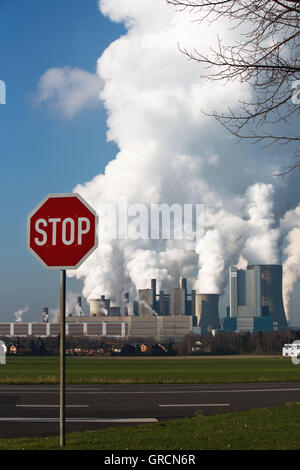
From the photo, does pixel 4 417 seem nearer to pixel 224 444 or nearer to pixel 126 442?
pixel 126 442

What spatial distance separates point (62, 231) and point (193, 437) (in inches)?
147

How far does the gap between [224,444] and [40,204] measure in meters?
4.09

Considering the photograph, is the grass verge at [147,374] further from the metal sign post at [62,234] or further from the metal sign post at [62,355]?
the metal sign post at [62,234]

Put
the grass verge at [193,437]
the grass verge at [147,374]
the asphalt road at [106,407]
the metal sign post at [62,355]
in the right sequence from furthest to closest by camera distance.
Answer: the grass verge at [147,374], the asphalt road at [106,407], the grass verge at [193,437], the metal sign post at [62,355]

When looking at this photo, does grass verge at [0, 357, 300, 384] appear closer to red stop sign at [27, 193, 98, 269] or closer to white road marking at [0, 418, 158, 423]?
white road marking at [0, 418, 158, 423]

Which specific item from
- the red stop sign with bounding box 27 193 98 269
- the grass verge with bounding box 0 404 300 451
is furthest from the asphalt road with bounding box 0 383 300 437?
the red stop sign with bounding box 27 193 98 269

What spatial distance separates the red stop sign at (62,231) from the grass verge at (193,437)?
248cm

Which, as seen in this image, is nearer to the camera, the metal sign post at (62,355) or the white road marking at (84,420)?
the metal sign post at (62,355)

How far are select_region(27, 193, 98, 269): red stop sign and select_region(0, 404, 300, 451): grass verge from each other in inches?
97.6

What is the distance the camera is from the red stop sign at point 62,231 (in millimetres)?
7281

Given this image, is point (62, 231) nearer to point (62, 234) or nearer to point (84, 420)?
point (62, 234)

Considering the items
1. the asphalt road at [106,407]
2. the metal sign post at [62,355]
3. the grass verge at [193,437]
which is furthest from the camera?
the asphalt road at [106,407]

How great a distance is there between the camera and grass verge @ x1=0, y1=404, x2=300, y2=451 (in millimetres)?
7984

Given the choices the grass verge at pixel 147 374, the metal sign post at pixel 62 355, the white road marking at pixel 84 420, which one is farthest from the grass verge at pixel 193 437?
the grass verge at pixel 147 374
